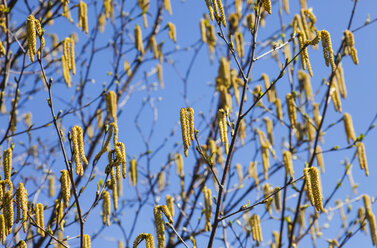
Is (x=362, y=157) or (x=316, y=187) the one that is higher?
(x=362, y=157)

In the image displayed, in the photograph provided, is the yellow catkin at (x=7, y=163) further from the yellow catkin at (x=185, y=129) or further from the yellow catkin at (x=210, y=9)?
the yellow catkin at (x=210, y=9)

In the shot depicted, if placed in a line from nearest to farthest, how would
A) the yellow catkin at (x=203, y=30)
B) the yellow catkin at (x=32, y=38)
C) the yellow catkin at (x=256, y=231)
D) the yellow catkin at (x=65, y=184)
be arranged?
the yellow catkin at (x=65, y=184)
the yellow catkin at (x=32, y=38)
the yellow catkin at (x=256, y=231)
the yellow catkin at (x=203, y=30)

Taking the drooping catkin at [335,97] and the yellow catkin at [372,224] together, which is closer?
the yellow catkin at [372,224]

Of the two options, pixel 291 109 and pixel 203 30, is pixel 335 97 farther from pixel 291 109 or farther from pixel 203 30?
pixel 203 30

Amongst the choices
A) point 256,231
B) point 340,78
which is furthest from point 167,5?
point 256,231

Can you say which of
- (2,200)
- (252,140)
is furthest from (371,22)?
(2,200)

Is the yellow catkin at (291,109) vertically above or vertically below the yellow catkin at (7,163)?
above

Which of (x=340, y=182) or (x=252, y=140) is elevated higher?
(x=252, y=140)

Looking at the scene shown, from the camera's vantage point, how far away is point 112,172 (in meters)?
2.48

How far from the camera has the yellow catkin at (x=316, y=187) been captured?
2.28m

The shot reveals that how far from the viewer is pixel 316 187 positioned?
2.35 m

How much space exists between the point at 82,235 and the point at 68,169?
329 mm

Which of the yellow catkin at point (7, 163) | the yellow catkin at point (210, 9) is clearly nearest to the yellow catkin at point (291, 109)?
the yellow catkin at point (210, 9)

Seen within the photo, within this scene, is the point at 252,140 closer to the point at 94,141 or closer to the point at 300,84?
the point at 300,84
